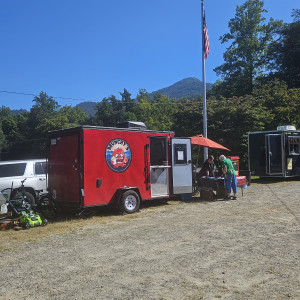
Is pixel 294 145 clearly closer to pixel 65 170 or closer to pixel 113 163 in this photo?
pixel 113 163

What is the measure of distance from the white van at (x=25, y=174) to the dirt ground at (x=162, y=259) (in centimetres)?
346

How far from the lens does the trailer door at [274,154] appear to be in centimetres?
1793

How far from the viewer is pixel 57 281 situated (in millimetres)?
4723

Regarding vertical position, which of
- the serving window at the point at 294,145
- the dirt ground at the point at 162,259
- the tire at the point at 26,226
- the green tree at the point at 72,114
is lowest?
the dirt ground at the point at 162,259

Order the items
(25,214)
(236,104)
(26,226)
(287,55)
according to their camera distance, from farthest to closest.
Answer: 1. (287,55)
2. (236,104)
3. (25,214)
4. (26,226)

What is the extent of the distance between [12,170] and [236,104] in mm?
20839

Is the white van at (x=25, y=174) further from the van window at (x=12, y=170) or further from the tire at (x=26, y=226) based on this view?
the tire at (x=26, y=226)

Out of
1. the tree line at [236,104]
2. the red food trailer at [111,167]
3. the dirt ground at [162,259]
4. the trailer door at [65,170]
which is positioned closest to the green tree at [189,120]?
the tree line at [236,104]

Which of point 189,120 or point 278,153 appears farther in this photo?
point 189,120

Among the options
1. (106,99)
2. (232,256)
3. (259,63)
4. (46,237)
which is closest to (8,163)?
(46,237)

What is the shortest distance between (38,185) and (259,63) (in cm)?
4603

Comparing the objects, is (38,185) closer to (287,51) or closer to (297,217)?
(297,217)

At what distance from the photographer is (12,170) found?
1159 centimetres

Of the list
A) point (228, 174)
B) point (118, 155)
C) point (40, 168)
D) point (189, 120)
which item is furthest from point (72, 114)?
point (118, 155)
